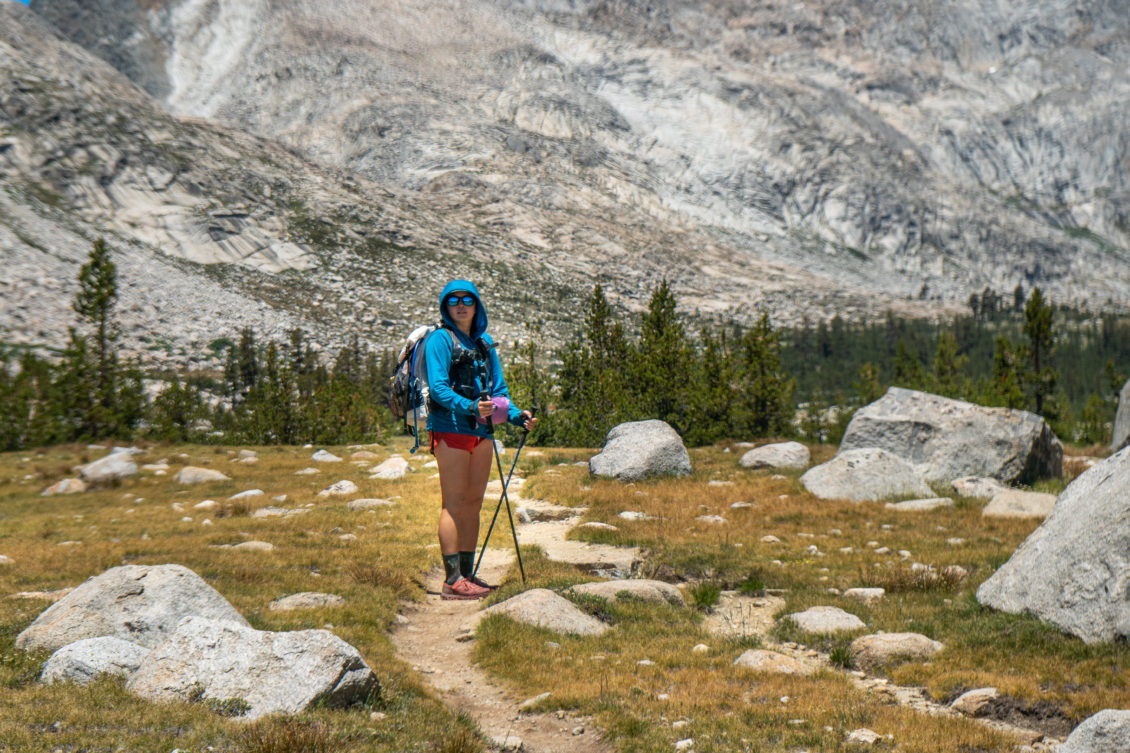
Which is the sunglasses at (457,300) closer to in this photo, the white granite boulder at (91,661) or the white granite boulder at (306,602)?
the white granite boulder at (306,602)

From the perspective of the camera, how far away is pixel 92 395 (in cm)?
4725

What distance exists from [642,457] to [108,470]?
70.0ft

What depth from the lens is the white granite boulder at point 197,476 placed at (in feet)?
85.4

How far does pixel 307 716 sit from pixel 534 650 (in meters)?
3.15

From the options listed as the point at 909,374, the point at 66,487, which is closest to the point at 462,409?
→ the point at 66,487

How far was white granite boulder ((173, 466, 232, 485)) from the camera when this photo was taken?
26.0 metres

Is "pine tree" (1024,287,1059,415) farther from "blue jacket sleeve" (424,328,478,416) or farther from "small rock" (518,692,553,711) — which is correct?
"small rock" (518,692,553,711)

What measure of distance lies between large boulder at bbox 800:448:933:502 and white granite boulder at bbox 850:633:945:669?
38.2 ft

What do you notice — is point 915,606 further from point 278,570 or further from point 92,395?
point 92,395

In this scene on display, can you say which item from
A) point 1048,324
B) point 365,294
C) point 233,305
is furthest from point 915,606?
point 365,294

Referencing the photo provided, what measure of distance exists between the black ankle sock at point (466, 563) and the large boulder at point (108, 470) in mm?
22392

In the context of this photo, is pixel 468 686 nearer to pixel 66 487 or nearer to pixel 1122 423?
pixel 66 487

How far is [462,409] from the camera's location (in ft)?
29.7

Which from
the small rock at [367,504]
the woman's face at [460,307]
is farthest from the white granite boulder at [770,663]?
the small rock at [367,504]
